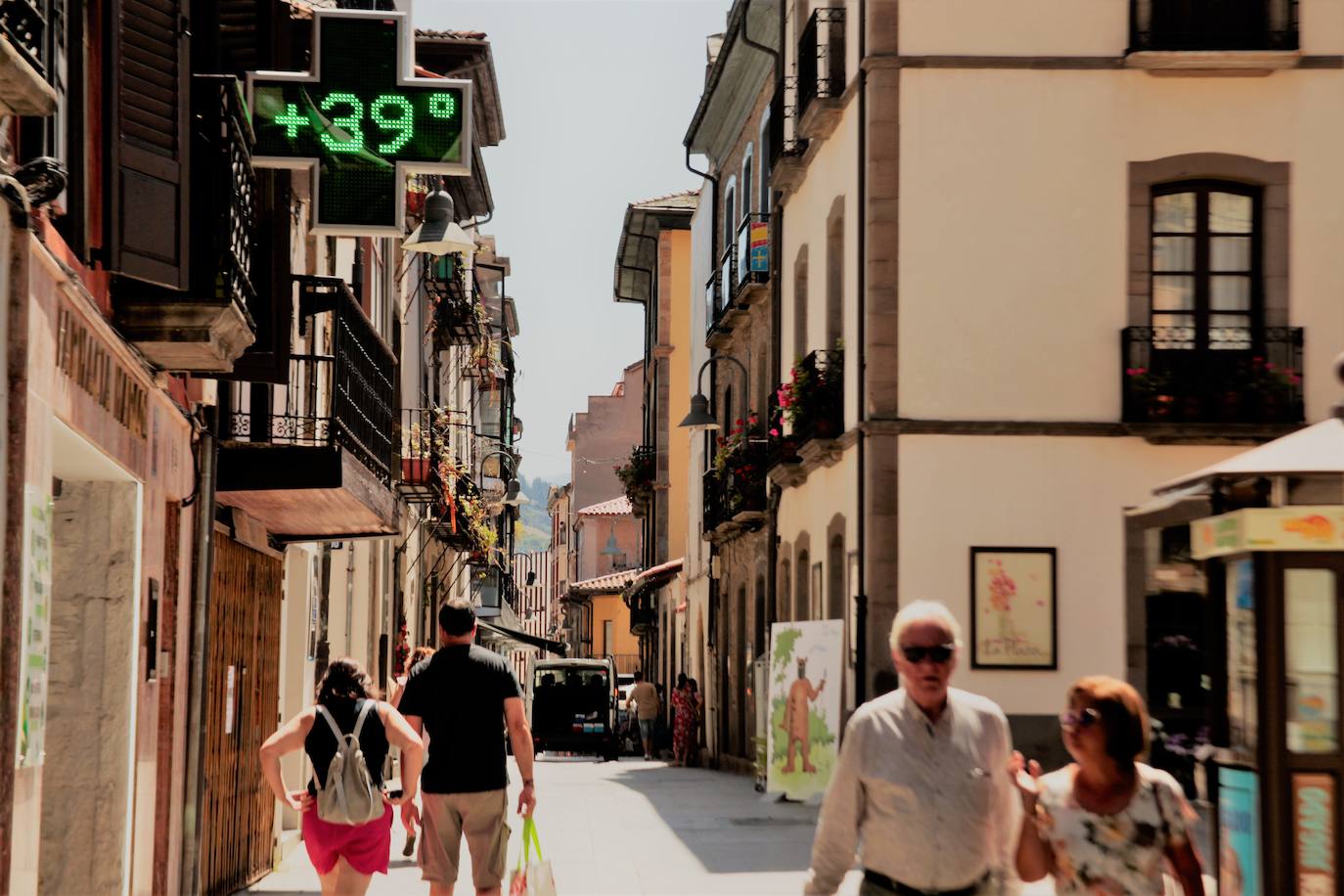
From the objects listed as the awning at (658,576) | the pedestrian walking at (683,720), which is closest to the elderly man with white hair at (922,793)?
the pedestrian walking at (683,720)

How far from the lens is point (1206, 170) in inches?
861

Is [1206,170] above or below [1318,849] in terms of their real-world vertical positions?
above

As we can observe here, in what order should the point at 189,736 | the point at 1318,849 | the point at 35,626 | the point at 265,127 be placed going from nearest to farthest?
the point at 35,626
the point at 265,127
the point at 1318,849
the point at 189,736

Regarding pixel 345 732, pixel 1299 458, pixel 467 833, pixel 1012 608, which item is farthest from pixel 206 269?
pixel 1012 608

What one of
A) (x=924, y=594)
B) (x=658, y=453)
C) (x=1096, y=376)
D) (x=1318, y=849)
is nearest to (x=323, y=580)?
(x=924, y=594)

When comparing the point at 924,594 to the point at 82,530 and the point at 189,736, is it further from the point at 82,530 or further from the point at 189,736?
the point at 82,530

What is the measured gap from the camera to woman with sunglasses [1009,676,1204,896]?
6.41 meters

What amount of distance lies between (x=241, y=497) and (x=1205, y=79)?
12059 mm

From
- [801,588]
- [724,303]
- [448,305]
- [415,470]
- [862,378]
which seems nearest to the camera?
[862,378]

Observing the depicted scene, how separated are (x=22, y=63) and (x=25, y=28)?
0.35m

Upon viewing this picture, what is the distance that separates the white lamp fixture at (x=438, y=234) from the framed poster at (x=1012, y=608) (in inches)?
277

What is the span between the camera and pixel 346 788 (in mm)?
10078

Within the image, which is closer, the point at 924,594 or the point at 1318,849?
the point at 1318,849

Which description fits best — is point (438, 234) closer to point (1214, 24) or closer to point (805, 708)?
point (805, 708)
